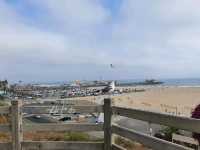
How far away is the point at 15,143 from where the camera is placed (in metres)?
7.17

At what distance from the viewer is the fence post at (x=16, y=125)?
7.12 metres

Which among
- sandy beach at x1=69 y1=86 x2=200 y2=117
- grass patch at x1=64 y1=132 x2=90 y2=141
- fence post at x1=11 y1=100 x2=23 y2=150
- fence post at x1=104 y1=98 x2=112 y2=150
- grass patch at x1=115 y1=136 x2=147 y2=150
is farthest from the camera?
sandy beach at x1=69 y1=86 x2=200 y2=117

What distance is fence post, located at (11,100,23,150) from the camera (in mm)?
7116

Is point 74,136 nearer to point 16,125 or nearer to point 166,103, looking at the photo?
point 16,125

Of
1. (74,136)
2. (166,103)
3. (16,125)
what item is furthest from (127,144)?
(166,103)

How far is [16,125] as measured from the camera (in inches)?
280

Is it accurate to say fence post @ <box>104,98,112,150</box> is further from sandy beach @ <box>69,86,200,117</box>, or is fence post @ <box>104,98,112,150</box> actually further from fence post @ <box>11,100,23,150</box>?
sandy beach @ <box>69,86,200,117</box>

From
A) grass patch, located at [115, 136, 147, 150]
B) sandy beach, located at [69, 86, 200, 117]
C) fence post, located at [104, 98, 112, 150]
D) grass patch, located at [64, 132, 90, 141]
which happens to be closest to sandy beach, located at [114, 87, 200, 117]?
sandy beach, located at [69, 86, 200, 117]

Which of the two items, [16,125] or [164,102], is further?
[164,102]

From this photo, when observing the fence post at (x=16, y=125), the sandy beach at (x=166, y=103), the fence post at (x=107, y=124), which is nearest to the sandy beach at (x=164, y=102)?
the sandy beach at (x=166, y=103)

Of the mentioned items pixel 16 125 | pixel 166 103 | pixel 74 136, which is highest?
pixel 16 125

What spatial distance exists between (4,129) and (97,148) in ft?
5.11

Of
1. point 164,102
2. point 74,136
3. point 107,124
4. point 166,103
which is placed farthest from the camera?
point 164,102

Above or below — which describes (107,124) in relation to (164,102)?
above
